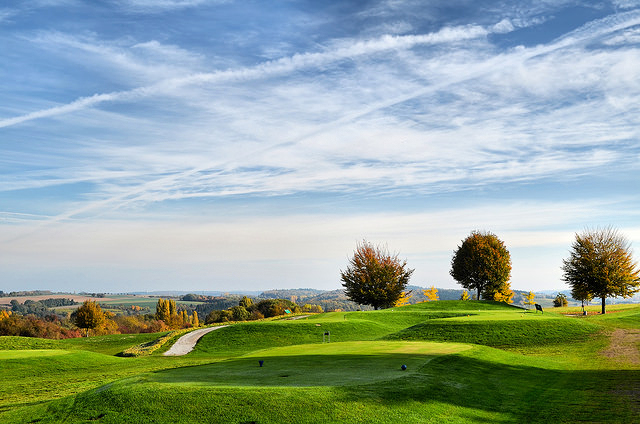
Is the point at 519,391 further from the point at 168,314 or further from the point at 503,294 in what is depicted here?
the point at 168,314

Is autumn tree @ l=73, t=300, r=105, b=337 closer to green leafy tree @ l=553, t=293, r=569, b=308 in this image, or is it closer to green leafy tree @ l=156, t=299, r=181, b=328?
green leafy tree @ l=156, t=299, r=181, b=328

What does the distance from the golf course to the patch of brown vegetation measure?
0.19 feet

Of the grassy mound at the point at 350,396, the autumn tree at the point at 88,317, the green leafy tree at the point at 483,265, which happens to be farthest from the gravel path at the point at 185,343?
the green leafy tree at the point at 483,265

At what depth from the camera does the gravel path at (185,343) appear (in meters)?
35.3

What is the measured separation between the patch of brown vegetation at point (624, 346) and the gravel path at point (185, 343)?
27.6 metres

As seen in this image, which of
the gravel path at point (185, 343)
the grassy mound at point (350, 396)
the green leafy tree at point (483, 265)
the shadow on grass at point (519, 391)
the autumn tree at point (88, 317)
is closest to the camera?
the grassy mound at point (350, 396)

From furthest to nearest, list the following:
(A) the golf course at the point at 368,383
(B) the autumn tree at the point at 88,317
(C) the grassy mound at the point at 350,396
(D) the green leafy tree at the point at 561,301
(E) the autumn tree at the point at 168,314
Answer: (E) the autumn tree at the point at 168,314 < (D) the green leafy tree at the point at 561,301 < (B) the autumn tree at the point at 88,317 < (A) the golf course at the point at 368,383 < (C) the grassy mound at the point at 350,396

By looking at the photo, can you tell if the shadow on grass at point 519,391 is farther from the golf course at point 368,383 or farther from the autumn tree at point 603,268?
the autumn tree at point 603,268

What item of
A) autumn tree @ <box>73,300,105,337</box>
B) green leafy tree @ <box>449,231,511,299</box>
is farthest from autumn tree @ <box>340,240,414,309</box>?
autumn tree @ <box>73,300,105,337</box>

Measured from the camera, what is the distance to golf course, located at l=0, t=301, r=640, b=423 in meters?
12.3

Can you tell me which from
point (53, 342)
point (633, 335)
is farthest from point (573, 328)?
point (53, 342)

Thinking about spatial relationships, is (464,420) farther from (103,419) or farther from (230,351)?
(230,351)

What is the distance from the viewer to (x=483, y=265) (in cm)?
6944

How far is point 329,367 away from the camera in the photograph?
1781 cm
